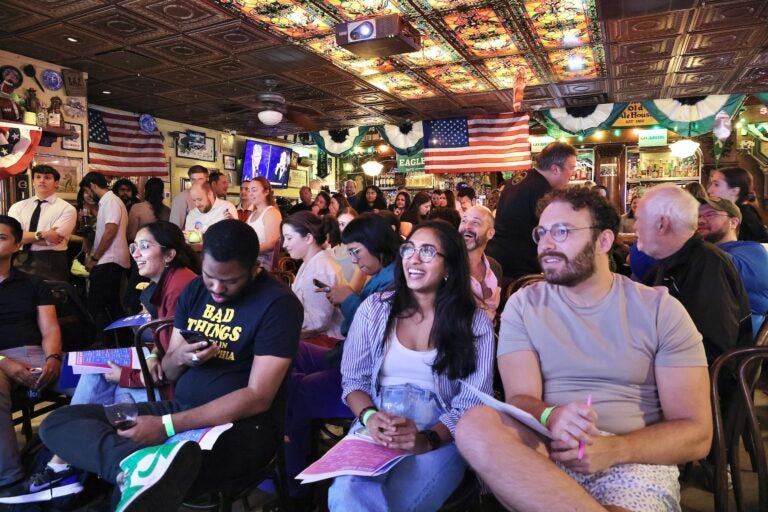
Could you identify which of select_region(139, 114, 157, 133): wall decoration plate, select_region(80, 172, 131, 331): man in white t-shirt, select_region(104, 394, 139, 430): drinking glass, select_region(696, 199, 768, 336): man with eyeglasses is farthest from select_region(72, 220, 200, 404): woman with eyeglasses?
select_region(139, 114, 157, 133): wall decoration plate

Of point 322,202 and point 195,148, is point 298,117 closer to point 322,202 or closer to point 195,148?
point 322,202

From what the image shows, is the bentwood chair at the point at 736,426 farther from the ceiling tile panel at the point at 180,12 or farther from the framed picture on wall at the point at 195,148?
the framed picture on wall at the point at 195,148

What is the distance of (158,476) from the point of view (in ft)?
5.01

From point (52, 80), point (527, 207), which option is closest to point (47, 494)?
point (527, 207)

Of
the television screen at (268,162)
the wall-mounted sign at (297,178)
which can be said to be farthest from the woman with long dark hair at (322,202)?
the wall-mounted sign at (297,178)

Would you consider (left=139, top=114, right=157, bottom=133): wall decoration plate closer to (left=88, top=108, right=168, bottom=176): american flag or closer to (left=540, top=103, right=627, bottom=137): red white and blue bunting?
(left=88, top=108, right=168, bottom=176): american flag

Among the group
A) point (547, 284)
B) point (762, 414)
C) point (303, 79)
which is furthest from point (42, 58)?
point (762, 414)

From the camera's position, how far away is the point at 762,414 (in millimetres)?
3754

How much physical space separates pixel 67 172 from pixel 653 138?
34.8ft

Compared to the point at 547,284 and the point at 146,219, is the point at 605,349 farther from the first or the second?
the point at 146,219

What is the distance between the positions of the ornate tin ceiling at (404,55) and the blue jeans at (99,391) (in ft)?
12.2

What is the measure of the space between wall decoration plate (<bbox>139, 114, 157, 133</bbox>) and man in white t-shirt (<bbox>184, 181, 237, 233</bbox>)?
4829 mm

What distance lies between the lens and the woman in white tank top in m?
5.04

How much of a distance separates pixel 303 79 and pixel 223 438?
645cm
